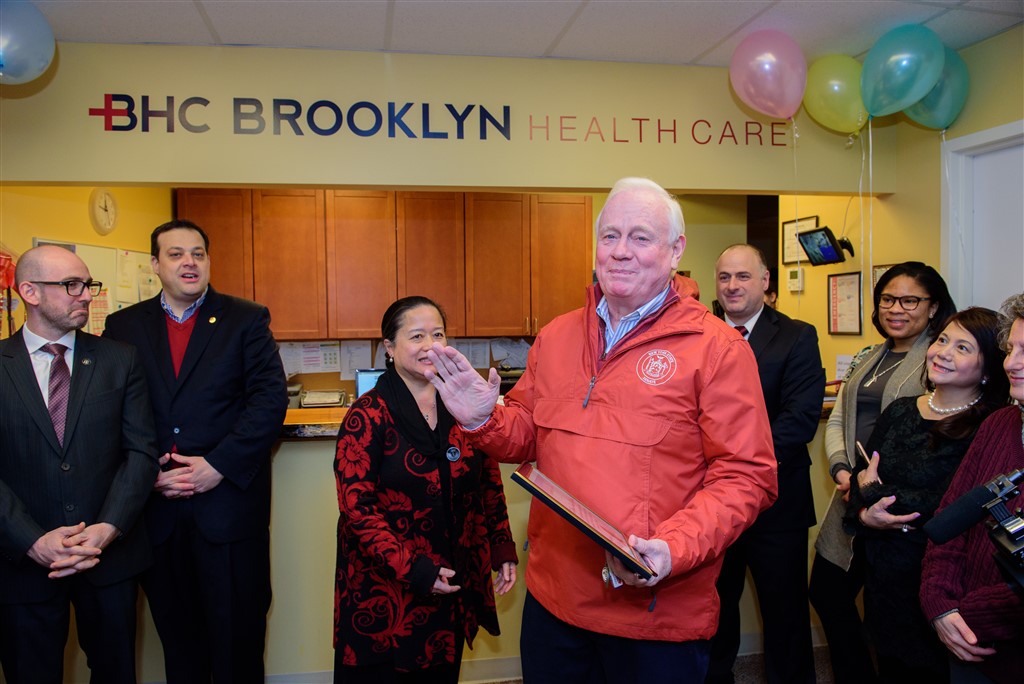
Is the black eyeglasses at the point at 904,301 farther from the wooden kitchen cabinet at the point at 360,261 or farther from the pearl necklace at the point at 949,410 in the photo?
A: the wooden kitchen cabinet at the point at 360,261

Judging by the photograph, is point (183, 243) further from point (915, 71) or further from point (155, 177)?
point (915, 71)

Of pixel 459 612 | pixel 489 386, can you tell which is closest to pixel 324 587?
pixel 459 612

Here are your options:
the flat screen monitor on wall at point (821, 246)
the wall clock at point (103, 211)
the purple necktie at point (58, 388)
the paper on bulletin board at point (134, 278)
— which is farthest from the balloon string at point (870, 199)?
the wall clock at point (103, 211)

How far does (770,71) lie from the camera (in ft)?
9.11

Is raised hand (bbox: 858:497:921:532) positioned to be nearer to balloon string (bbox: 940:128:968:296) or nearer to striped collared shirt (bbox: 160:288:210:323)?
balloon string (bbox: 940:128:968:296)

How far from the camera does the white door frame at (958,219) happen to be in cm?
305

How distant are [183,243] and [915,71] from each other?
270 cm

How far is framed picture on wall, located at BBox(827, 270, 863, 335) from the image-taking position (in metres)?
3.60

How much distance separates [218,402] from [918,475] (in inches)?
80.1

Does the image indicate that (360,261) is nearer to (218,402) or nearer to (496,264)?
(496,264)

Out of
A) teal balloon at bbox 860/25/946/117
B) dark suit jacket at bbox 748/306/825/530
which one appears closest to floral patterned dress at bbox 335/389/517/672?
dark suit jacket at bbox 748/306/825/530

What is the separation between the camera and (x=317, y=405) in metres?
5.02

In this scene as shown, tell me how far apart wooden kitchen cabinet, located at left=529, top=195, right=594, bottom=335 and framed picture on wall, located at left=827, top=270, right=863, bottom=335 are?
184cm

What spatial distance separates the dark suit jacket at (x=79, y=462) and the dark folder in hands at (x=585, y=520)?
4.37 ft
